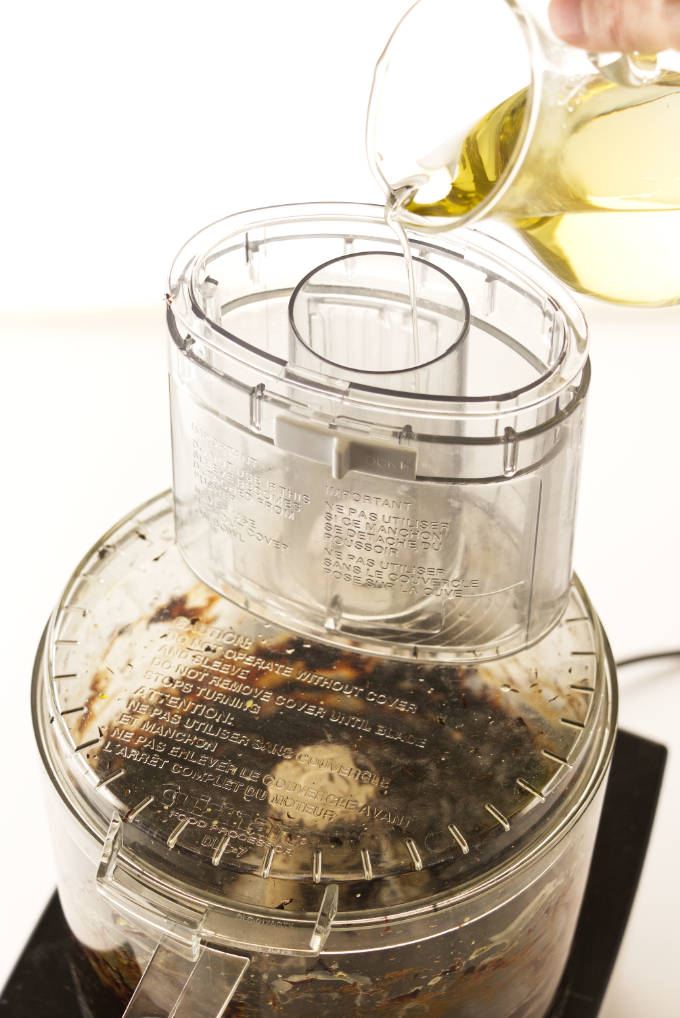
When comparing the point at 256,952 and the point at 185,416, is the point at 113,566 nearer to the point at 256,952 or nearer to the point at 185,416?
the point at 185,416

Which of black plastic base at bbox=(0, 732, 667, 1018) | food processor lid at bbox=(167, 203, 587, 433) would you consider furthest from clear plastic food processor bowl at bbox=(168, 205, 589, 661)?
black plastic base at bbox=(0, 732, 667, 1018)

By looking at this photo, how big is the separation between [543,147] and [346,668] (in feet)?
1.31

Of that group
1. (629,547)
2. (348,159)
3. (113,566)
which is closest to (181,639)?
(113,566)

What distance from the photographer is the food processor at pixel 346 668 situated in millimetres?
800

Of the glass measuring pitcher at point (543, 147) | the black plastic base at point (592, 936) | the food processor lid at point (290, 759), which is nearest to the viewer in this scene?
the glass measuring pitcher at point (543, 147)

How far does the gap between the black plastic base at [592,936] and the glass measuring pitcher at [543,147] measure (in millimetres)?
546

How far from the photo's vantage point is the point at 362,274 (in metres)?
0.89

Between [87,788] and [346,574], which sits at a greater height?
[346,574]

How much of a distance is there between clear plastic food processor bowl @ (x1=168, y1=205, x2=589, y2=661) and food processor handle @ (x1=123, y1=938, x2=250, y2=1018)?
8.7 inches

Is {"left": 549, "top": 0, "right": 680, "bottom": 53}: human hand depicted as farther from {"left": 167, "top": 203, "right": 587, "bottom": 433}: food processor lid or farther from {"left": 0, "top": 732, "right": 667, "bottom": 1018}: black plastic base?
{"left": 0, "top": 732, "right": 667, "bottom": 1018}: black plastic base

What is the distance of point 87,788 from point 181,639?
0.13 metres

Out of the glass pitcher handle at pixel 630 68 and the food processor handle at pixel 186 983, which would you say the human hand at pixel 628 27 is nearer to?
the glass pitcher handle at pixel 630 68

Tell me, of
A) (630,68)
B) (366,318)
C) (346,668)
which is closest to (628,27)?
(630,68)

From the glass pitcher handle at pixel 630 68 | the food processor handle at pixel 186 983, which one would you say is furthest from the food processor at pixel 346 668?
the glass pitcher handle at pixel 630 68
